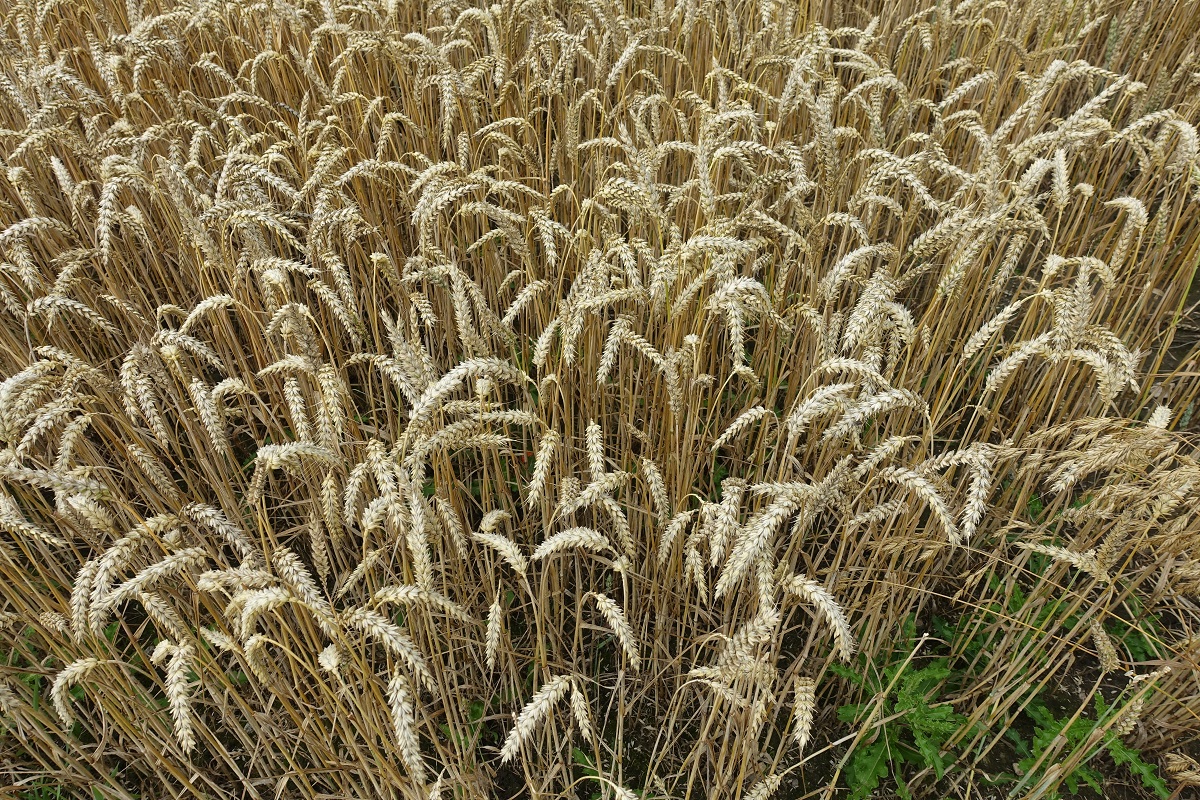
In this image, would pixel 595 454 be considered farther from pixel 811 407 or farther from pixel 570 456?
pixel 811 407

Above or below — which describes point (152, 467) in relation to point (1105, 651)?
above

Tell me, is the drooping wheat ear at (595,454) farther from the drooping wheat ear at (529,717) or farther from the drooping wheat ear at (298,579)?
the drooping wheat ear at (298,579)

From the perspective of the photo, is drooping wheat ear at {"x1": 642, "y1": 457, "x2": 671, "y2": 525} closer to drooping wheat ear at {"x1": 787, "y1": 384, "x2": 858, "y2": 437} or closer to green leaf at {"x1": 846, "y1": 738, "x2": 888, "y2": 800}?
drooping wheat ear at {"x1": 787, "y1": 384, "x2": 858, "y2": 437}

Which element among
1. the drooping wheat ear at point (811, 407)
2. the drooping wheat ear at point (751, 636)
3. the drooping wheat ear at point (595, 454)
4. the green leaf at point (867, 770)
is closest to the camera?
the drooping wheat ear at point (751, 636)

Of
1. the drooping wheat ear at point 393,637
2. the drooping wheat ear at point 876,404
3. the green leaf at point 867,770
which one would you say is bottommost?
the green leaf at point 867,770

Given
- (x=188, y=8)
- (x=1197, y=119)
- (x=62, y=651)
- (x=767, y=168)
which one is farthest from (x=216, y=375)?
(x=1197, y=119)

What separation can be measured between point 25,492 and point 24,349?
53cm

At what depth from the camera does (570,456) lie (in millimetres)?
1854

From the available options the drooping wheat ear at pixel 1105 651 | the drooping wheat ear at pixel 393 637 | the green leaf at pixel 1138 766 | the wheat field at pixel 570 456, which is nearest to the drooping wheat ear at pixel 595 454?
the wheat field at pixel 570 456

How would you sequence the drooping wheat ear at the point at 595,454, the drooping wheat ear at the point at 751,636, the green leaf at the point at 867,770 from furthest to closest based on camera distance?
the green leaf at the point at 867,770, the drooping wheat ear at the point at 595,454, the drooping wheat ear at the point at 751,636

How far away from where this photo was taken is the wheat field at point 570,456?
1460 millimetres

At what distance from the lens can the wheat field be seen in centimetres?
146

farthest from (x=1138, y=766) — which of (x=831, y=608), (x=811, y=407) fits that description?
(x=811, y=407)

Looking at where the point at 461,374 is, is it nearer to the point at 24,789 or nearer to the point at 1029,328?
the point at 24,789
